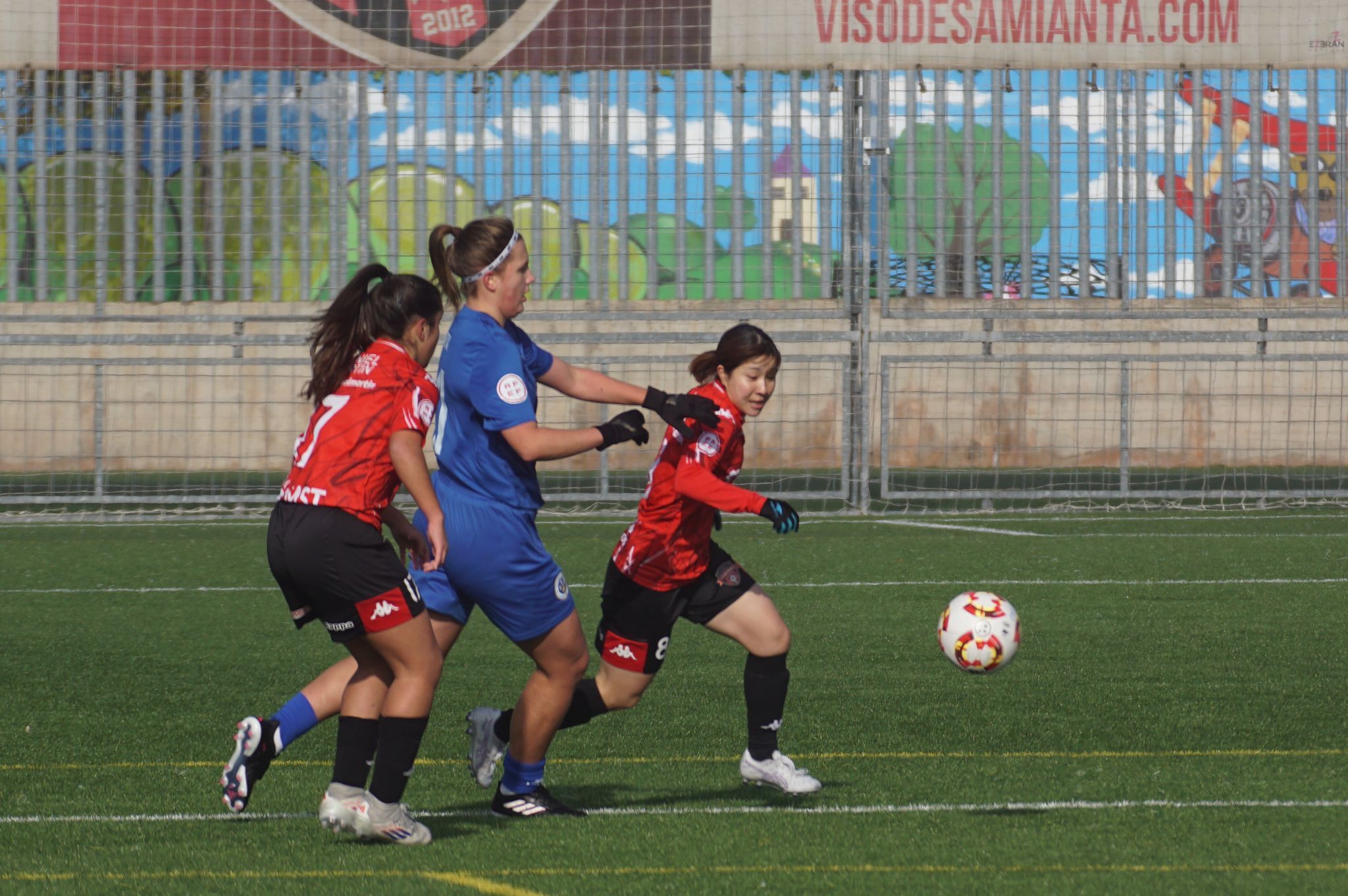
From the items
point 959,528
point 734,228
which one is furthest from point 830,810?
point 734,228

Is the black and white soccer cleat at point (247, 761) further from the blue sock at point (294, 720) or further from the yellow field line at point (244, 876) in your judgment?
the yellow field line at point (244, 876)

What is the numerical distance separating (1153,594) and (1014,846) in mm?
5489

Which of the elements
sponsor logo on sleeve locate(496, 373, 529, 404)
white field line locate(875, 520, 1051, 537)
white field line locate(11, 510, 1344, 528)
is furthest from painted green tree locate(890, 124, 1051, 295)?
sponsor logo on sleeve locate(496, 373, 529, 404)

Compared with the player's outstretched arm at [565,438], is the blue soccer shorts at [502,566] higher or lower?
Answer: lower

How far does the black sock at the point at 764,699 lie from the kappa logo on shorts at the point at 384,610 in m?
1.22

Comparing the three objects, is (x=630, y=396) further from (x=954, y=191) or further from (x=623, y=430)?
(x=954, y=191)

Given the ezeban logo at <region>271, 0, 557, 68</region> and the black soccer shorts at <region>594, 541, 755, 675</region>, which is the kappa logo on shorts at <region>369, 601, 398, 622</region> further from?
the ezeban logo at <region>271, 0, 557, 68</region>

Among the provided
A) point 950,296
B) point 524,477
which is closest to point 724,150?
point 950,296

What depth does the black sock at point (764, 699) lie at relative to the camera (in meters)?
5.39

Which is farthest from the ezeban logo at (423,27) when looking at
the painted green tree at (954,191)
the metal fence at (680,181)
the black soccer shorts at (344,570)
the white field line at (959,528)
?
the black soccer shorts at (344,570)

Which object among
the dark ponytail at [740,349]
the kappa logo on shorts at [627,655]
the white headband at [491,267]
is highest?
the white headband at [491,267]

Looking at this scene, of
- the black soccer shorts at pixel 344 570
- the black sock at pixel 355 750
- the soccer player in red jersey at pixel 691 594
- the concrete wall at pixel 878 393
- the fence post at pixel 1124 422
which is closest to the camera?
the black soccer shorts at pixel 344 570

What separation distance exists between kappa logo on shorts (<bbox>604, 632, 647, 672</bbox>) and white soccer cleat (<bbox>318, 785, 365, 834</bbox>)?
106 centimetres

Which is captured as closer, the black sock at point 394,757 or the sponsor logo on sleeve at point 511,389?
the black sock at point 394,757
